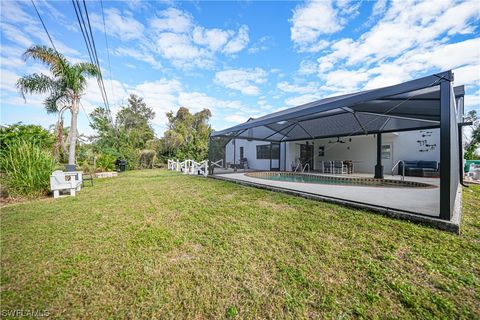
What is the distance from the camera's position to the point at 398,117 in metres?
7.82

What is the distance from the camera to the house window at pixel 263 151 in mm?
16109

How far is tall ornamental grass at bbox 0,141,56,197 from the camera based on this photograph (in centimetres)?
560

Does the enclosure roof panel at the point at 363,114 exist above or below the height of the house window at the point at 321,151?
above

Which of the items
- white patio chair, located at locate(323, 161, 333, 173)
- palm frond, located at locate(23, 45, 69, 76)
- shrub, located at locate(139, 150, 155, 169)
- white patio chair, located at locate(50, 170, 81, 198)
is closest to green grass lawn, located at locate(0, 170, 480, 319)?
white patio chair, located at locate(50, 170, 81, 198)

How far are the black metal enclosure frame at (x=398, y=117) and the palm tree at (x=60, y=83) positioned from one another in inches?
296

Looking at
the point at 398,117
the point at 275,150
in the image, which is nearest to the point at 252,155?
the point at 275,150

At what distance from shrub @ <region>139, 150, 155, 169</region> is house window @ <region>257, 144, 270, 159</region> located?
34.1 feet

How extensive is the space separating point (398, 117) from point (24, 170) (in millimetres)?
13141

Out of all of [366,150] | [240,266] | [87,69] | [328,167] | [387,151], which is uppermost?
[87,69]

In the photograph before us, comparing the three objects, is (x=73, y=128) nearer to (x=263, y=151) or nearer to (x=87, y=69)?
(x=87, y=69)

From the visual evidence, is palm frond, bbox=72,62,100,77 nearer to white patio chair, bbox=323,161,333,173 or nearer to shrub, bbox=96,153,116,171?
Result: shrub, bbox=96,153,116,171

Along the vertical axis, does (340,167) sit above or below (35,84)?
below

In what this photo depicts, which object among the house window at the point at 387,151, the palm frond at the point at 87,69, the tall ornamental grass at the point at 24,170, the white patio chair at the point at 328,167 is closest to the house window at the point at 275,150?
the white patio chair at the point at 328,167

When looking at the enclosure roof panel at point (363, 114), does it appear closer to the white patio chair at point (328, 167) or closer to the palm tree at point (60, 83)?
the white patio chair at point (328, 167)
